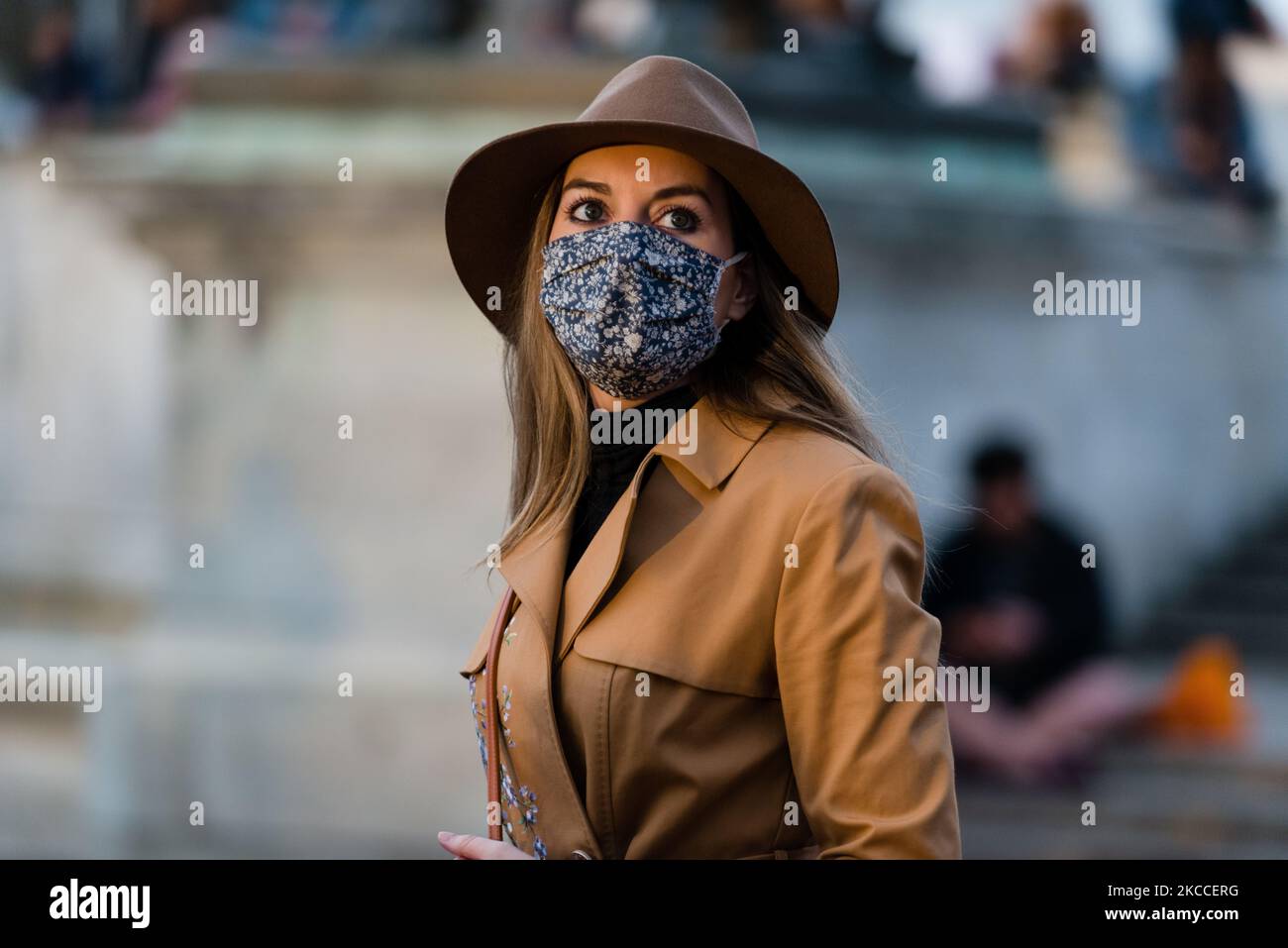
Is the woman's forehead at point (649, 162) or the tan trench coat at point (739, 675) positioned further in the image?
the woman's forehead at point (649, 162)

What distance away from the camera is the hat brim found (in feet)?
8.95

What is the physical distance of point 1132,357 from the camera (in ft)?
30.1

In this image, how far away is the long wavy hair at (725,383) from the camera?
2754mm

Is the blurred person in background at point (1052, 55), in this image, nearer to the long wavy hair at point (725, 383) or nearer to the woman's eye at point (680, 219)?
the long wavy hair at point (725, 383)

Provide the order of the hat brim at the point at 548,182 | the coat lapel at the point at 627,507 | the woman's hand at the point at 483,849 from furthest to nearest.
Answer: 1. the hat brim at the point at 548,182
2. the coat lapel at the point at 627,507
3. the woman's hand at the point at 483,849

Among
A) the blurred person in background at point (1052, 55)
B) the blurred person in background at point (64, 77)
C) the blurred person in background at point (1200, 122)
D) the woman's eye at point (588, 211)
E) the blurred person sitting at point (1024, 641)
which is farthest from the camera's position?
the blurred person in background at point (64, 77)

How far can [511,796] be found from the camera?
2.71 metres

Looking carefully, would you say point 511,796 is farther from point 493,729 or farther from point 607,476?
point 607,476

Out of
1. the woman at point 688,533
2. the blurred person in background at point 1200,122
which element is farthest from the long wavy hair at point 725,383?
the blurred person in background at point 1200,122

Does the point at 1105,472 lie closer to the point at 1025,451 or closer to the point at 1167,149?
the point at 1025,451

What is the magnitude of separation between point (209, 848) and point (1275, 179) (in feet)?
24.7

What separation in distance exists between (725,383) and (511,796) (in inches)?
31.6

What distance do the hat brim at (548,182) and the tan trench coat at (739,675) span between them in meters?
0.38
